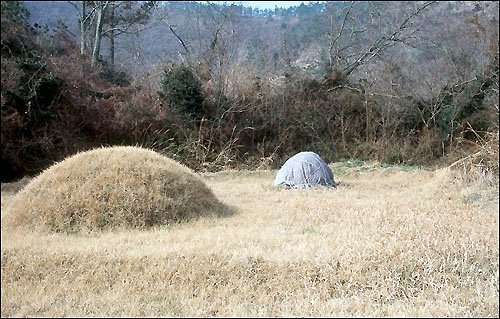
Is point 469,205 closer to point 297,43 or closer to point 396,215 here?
point 396,215

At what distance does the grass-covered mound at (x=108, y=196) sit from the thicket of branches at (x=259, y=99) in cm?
311

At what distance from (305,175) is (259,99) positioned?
5700 mm

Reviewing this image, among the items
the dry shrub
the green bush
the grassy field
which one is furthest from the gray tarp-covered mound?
the green bush

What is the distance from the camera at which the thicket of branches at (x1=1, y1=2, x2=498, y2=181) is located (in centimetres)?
948

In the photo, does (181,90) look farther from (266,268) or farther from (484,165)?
(266,268)

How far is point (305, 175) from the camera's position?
8.34m

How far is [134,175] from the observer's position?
5.36m

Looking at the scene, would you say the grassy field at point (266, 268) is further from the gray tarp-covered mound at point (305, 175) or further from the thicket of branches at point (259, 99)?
the thicket of branches at point (259, 99)

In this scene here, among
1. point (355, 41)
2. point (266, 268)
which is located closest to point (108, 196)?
point (266, 268)

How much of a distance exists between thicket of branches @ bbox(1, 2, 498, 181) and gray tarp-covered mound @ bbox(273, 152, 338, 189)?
3057mm

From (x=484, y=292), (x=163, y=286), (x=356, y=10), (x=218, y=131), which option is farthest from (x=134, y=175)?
(x=356, y=10)

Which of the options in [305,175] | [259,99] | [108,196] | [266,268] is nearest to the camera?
[266,268]

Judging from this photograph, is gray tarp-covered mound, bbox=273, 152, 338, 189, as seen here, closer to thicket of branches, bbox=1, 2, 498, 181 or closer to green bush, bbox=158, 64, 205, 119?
thicket of branches, bbox=1, 2, 498, 181

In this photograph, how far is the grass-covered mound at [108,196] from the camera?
474 centimetres
